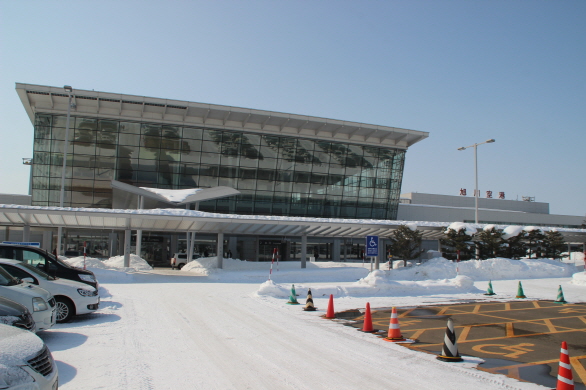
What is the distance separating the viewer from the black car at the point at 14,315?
6.71m

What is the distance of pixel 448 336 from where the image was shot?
760 cm

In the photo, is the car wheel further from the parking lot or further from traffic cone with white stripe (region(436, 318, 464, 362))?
traffic cone with white stripe (region(436, 318, 464, 362))

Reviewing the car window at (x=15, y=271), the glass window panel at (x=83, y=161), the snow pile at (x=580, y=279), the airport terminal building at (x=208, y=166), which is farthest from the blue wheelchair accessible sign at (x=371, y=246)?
the glass window panel at (x=83, y=161)

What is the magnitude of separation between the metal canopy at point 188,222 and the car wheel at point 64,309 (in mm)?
15042

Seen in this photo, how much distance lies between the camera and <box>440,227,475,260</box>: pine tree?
32.9 meters

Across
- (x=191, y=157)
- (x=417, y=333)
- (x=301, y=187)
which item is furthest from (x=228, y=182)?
(x=417, y=333)

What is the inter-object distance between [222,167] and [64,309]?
119 ft

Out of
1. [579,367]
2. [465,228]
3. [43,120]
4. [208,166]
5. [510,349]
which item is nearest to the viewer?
[579,367]

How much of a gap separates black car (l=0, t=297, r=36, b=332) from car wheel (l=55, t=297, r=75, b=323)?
3652 millimetres

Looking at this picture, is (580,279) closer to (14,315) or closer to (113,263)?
(14,315)

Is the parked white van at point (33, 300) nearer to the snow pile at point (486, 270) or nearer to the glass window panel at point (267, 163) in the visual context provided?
the snow pile at point (486, 270)

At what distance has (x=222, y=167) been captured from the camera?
46.3m

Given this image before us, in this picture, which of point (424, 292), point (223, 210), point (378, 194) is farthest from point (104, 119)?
point (424, 292)

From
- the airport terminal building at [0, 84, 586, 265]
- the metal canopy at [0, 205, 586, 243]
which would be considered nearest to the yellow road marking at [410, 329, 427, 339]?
the metal canopy at [0, 205, 586, 243]
